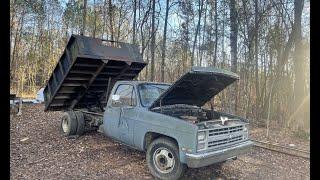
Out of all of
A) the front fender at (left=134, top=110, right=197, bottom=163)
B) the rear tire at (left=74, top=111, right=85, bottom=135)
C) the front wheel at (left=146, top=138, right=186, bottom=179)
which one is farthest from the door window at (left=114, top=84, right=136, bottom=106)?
the rear tire at (left=74, top=111, right=85, bottom=135)

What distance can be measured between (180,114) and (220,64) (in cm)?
1807

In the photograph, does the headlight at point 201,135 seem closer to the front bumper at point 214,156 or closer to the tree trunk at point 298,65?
the front bumper at point 214,156

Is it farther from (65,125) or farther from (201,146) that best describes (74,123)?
(201,146)

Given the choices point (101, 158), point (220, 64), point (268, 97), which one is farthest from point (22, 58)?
point (101, 158)

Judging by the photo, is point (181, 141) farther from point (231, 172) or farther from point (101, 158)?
point (101, 158)

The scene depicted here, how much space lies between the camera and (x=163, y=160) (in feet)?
→ 20.4

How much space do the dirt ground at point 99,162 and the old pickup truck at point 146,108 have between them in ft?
1.70

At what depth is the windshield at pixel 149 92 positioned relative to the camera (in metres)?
7.05

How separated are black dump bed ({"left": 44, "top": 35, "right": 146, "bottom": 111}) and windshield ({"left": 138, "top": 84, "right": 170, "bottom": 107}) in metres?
1.88

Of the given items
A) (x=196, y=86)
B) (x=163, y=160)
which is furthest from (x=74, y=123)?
(x=196, y=86)

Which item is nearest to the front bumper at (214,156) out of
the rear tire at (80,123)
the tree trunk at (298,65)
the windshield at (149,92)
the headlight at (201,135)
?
the headlight at (201,135)

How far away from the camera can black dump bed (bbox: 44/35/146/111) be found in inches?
340

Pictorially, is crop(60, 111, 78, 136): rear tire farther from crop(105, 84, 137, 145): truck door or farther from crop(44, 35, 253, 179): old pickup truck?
crop(105, 84, 137, 145): truck door

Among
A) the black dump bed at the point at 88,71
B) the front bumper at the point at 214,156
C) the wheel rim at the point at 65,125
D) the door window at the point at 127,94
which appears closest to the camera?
the front bumper at the point at 214,156
